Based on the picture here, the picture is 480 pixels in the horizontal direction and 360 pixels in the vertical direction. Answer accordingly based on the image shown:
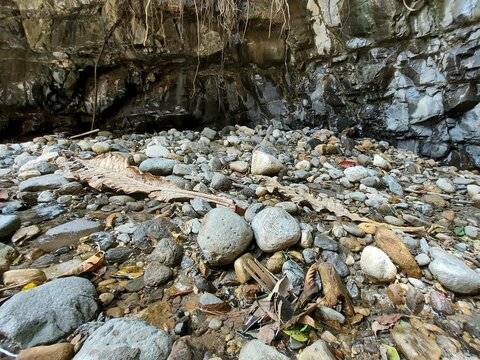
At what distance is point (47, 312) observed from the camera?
2.79ft

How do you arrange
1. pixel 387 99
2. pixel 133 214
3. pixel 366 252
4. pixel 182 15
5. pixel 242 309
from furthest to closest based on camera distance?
pixel 182 15 < pixel 387 99 < pixel 133 214 < pixel 366 252 < pixel 242 309

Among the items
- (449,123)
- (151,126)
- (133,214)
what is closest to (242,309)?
(133,214)

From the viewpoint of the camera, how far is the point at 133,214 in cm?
158

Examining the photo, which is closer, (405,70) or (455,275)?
(455,275)

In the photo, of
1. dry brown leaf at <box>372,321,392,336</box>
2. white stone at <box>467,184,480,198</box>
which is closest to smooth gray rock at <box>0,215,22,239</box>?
dry brown leaf at <box>372,321,392,336</box>

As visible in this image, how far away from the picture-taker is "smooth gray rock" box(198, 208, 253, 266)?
1151mm

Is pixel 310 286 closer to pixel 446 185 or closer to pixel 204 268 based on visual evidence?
pixel 204 268

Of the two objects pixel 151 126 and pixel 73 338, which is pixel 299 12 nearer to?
pixel 151 126

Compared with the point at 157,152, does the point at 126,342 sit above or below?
below

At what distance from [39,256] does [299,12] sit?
3722mm

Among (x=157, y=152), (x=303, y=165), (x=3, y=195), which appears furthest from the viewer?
(x=157, y=152)

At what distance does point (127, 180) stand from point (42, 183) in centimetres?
57

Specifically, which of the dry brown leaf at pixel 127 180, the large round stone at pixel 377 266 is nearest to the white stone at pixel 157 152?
the dry brown leaf at pixel 127 180

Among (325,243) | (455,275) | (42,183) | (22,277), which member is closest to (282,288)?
(325,243)
